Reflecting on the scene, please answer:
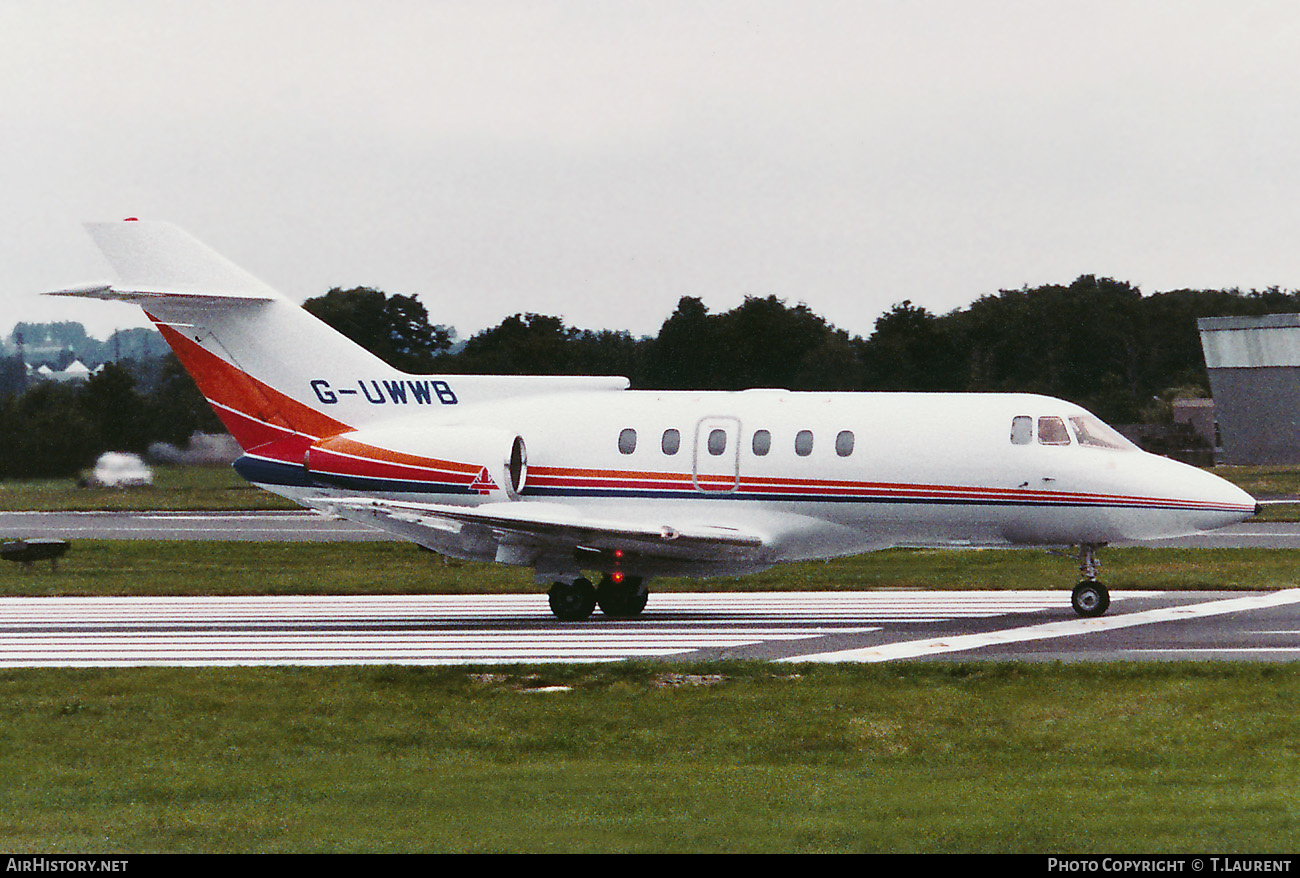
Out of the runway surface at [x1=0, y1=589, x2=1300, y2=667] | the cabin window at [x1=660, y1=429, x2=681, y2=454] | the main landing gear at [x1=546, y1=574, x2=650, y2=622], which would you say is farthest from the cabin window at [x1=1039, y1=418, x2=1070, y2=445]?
the main landing gear at [x1=546, y1=574, x2=650, y2=622]

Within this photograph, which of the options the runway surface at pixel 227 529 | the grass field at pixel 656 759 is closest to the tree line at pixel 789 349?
the runway surface at pixel 227 529

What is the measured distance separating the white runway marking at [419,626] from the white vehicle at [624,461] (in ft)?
3.65

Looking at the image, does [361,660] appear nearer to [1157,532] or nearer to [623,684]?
[623,684]

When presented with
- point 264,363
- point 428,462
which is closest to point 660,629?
point 428,462

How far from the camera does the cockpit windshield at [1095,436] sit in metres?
22.4

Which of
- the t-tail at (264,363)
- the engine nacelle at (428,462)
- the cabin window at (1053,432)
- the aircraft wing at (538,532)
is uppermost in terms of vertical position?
the t-tail at (264,363)

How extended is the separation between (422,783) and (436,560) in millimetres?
22539

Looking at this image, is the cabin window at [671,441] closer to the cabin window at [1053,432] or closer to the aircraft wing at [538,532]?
the aircraft wing at [538,532]

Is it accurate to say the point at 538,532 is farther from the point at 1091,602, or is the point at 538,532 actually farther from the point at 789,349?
the point at 789,349

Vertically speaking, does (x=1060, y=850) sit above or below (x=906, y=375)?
below

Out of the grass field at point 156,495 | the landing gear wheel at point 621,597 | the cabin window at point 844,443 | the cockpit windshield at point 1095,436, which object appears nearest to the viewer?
the cockpit windshield at point 1095,436

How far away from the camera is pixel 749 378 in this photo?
153 ft

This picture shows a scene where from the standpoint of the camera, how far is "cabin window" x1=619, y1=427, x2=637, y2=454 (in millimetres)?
23484
